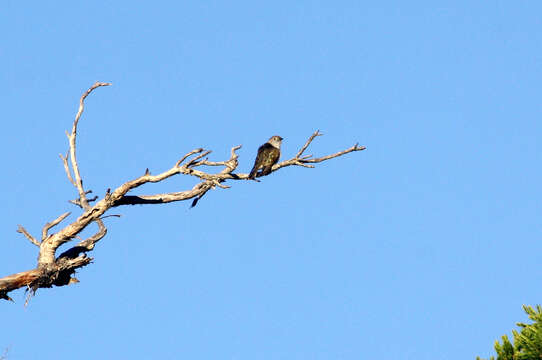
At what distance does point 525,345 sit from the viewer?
10.8 m

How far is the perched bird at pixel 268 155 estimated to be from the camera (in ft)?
56.3

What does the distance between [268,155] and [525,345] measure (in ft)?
26.5

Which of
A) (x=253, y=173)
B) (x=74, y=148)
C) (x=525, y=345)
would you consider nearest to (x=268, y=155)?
(x=253, y=173)

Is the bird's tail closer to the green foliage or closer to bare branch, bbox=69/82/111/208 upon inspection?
bare branch, bbox=69/82/111/208

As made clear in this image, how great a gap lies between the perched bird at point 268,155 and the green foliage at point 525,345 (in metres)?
6.35

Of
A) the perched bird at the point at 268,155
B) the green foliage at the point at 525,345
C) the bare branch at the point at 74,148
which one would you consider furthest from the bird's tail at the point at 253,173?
the green foliage at the point at 525,345

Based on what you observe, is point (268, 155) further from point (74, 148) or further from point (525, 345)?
point (525, 345)

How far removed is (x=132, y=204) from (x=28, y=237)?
5.08ft

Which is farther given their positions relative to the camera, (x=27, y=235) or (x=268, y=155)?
(x=268, y=155)

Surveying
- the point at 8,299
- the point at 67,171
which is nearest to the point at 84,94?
the point at 67,171

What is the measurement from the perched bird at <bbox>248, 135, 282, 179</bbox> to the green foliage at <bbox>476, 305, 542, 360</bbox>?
20.8ft

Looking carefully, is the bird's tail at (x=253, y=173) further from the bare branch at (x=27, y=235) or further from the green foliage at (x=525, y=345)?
the green foliage at (x=525, y=345)

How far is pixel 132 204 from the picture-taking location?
1499 cm

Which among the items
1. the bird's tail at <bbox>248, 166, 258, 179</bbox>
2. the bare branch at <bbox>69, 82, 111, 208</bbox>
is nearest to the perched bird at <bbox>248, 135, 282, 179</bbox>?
the bird's tail at <bbox>248, 166, 258, 179</bbox>
